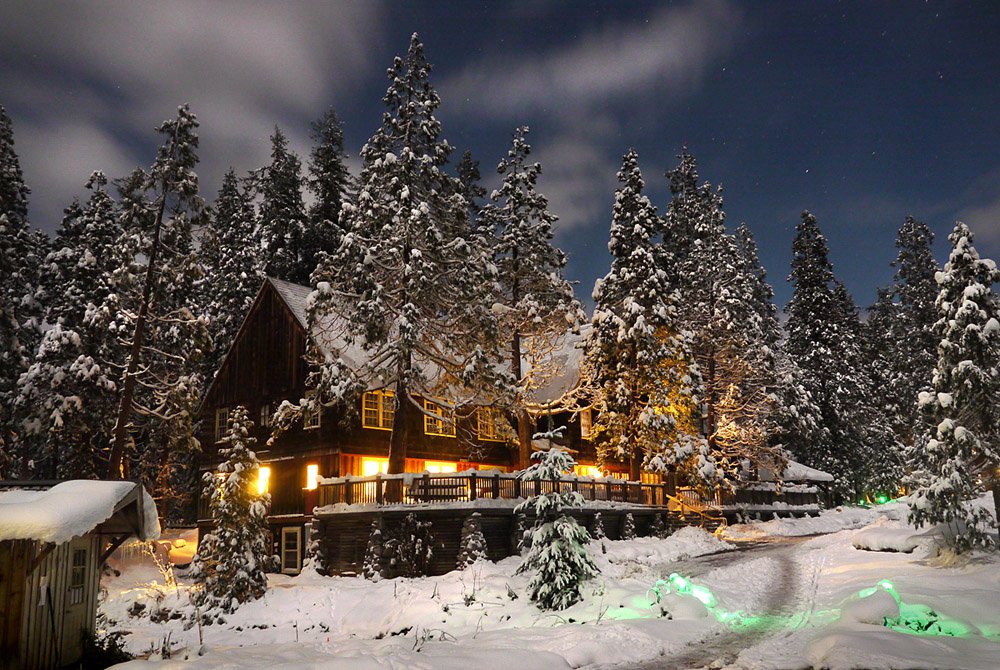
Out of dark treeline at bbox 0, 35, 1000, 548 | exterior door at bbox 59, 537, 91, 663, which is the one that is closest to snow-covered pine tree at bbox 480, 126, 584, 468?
dark treeline at bbox 0, 35, 1000, 548

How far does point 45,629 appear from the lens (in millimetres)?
13000

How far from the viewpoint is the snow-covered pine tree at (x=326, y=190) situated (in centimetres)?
5347

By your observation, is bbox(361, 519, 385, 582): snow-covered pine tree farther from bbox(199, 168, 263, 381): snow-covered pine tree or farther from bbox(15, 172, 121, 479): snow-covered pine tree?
bbox(199, 168, 263, 381): snow-covered pine tree

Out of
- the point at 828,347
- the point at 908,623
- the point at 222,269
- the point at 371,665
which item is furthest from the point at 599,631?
the point at 828,347

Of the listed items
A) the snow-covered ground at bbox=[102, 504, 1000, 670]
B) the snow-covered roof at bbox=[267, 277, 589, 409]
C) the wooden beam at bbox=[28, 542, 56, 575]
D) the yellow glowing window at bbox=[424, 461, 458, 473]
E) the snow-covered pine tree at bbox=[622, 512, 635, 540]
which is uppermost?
the snow-covered roof at bbox=[267, 277, 589, 409]

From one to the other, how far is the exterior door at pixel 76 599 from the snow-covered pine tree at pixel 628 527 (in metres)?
22.5

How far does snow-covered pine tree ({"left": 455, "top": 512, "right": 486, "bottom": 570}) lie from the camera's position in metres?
25.0

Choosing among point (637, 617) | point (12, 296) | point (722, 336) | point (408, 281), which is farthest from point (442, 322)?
point (12, 296)

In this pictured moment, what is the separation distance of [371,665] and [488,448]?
27918 millimetres

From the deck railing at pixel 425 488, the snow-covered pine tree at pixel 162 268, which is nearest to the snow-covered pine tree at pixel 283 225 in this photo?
the snow-covered pine tree at pixel 162 268

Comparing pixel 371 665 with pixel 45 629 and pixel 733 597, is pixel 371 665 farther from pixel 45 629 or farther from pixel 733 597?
pixel 733 597

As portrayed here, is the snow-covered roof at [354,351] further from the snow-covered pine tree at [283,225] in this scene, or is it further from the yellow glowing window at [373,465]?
the snow-covered pine tree at [283,225]

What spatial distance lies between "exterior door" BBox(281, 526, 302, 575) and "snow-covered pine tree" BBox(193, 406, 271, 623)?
723 cm

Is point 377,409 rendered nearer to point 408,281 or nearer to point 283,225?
point 408,281
